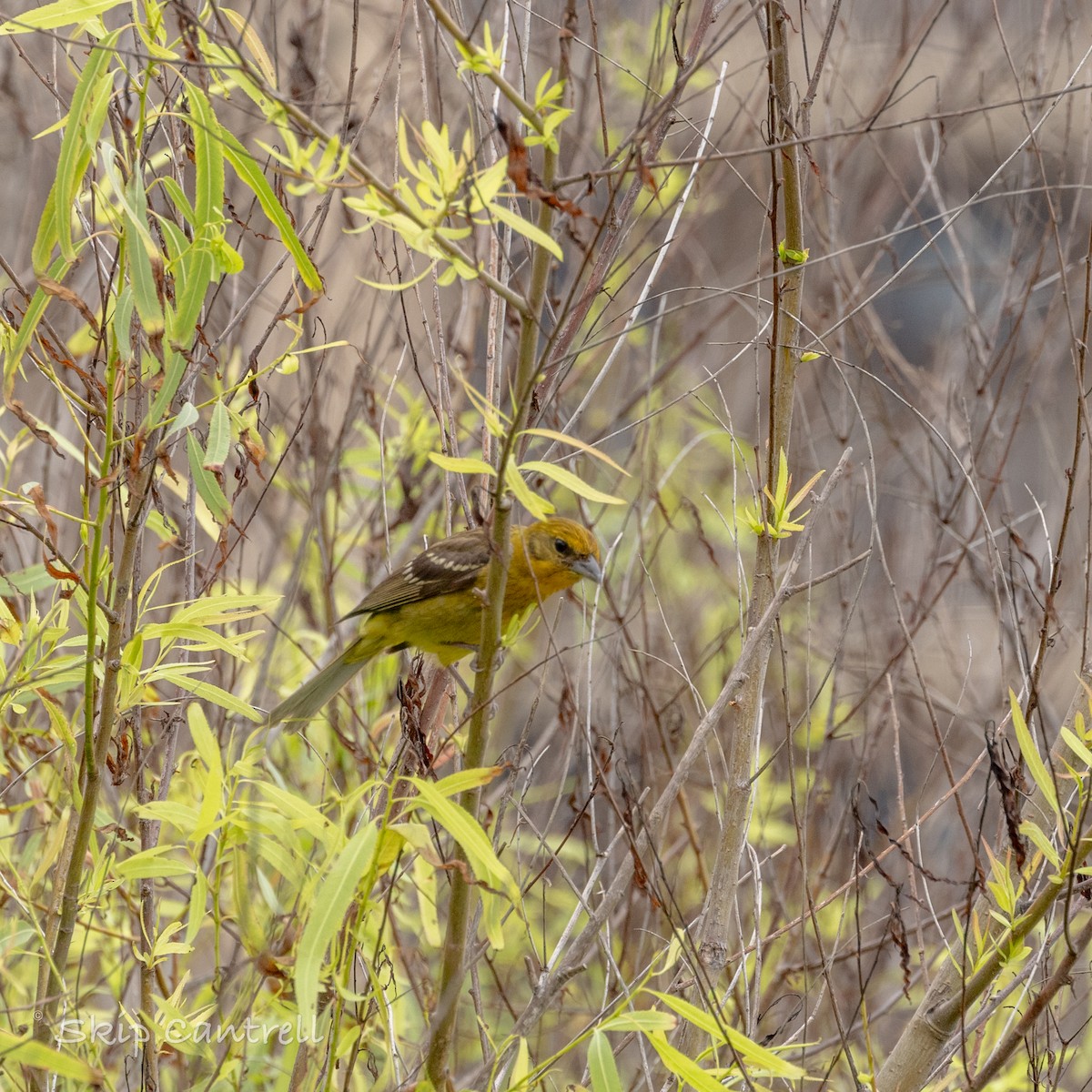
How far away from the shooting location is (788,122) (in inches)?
109

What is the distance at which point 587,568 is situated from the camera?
183 inches

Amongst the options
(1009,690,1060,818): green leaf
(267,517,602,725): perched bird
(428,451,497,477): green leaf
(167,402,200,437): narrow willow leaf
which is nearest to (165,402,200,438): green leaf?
(167,402,200,437): narrow willow leaf

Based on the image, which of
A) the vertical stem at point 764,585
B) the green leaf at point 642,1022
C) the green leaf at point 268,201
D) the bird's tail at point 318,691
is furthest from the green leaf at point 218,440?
the bird's tail at point 318,691

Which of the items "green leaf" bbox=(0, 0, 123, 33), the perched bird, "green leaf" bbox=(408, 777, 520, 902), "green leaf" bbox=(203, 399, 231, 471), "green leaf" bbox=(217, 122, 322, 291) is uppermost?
"green leaf" bbox=(0, 0, 123, 33)

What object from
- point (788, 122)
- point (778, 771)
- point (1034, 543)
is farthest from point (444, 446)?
point (1034, 543)

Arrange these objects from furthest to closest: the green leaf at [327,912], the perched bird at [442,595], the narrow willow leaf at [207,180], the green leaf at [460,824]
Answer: the perched bird at [442,595] < the narrow willow leaf at [207,180] < the green leaf at [460,824] < the green leaf at [327,912]

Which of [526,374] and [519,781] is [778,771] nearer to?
[519,781]

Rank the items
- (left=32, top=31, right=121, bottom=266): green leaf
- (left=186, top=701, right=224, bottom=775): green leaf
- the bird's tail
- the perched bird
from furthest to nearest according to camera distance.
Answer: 1. the perched bird
2. the bird's tail
3. (left=186, top=701, right=224, bottom=775): green leaf
4. (left=32, top=31, right=121, bottom=266): green leaf

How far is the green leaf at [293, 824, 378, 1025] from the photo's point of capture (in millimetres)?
1893

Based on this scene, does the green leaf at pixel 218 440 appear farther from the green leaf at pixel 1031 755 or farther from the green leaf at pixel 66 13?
the green leaf at pixel 1031 755

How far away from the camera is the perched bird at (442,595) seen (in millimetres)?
4582

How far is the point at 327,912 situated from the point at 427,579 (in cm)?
280

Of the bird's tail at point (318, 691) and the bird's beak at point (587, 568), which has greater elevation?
the bird's beak at point (587, 568)

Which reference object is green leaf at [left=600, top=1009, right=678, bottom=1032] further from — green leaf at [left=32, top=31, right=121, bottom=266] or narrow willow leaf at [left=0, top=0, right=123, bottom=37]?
narrow willow leaf at [left=0, top=0, right=123, bottom=37]
